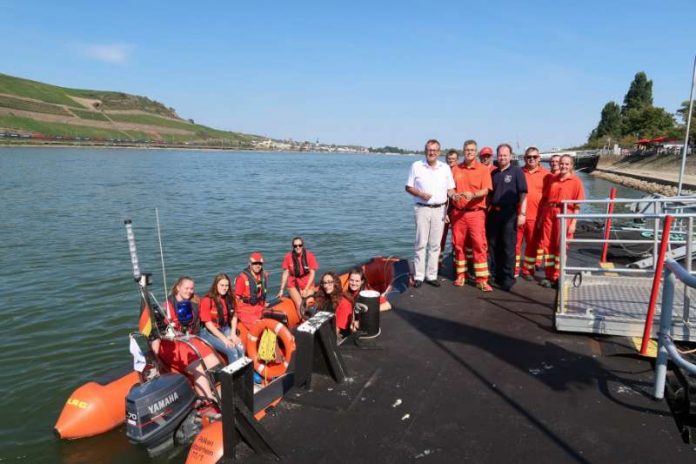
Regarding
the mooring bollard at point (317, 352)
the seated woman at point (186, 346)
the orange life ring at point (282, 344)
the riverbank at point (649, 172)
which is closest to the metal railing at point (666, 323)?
the mooring bollard at point (317, 352)

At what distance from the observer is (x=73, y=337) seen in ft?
26.9

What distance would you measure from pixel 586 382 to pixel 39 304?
10.1 meters

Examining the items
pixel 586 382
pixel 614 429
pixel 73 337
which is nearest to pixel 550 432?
pixel 614 429

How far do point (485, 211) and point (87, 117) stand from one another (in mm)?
156596

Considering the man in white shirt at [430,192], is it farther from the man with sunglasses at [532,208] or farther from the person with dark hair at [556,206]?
the person with dark hair at [556,206]

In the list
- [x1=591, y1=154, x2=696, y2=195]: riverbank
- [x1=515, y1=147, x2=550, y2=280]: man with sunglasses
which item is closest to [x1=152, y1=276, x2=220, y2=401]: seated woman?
[x1=515, y1=147, x2=550, y2=280]: man with sunglasses

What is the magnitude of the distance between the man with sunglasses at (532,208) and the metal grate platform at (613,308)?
937 mm

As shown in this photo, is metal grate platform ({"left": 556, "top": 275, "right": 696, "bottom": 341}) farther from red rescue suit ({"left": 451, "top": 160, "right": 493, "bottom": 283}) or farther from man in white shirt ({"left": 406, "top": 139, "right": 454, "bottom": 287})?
man in white shirt ({"left": 406, "top": 139, "right": 454, "bottom": 287})

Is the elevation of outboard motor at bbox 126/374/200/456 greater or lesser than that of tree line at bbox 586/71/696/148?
lesser

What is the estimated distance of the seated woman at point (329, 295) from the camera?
5.80 m

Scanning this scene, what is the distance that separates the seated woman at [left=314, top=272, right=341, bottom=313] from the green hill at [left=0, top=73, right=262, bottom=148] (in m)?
115

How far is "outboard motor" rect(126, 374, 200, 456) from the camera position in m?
4.23

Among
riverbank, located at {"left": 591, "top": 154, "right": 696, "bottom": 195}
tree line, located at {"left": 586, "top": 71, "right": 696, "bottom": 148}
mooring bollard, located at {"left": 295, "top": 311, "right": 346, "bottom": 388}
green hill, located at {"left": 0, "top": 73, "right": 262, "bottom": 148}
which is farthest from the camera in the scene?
green hill, located at {"left": 0, "top": 73, "right": 262, "bottom": 148}

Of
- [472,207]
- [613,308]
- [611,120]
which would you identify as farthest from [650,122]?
[613,308]
